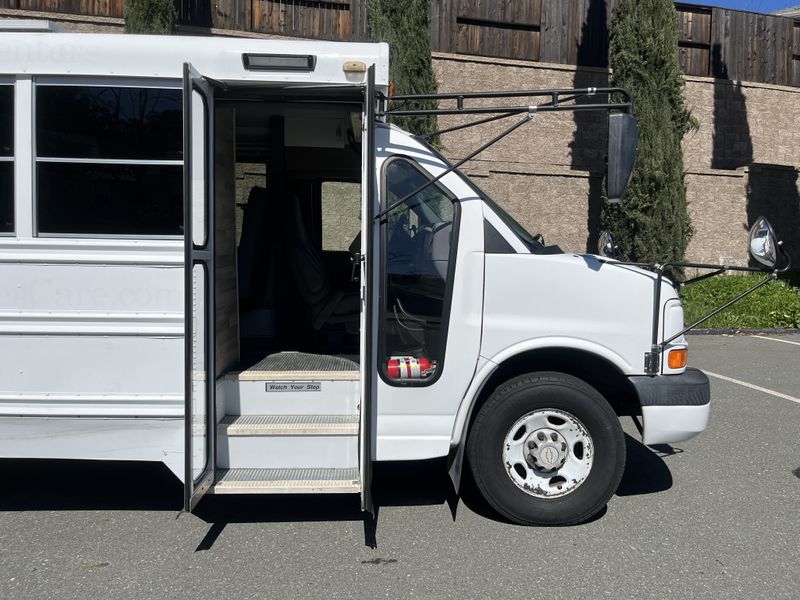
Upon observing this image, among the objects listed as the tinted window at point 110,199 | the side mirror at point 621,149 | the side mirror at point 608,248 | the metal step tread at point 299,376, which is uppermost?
the side mirror at point 621,149

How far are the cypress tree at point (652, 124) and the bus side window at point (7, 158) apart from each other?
1125cm

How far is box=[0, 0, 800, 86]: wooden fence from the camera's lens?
47.9 feet

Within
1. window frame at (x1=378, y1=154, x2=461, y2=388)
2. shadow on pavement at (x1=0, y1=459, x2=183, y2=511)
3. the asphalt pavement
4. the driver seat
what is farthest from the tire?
shadow on pavement at (x1=0, y1=459, x2=183, y2=511)

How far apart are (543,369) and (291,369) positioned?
157 cm

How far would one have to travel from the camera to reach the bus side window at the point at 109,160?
419 centimetres

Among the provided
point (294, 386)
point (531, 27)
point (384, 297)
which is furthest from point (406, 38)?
point (294, 386)

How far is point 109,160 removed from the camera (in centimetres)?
421

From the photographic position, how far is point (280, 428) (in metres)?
4.36

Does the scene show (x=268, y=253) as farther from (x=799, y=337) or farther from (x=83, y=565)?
(x=799, y=337)

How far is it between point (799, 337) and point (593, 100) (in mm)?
6527

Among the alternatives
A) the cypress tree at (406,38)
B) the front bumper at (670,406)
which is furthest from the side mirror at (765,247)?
the cypress tree at (406,38)

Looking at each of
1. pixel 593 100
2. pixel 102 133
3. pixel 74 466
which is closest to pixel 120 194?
pixel 102 133

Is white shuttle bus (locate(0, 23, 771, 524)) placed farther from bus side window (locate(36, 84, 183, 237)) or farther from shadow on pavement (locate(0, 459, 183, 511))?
shadow on pavement (locate(0, 459, 183, 511))

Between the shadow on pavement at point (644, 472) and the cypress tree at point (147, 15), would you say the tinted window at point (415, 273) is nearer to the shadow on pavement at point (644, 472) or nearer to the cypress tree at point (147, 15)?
the shadow on pavement at point (644, 472)
